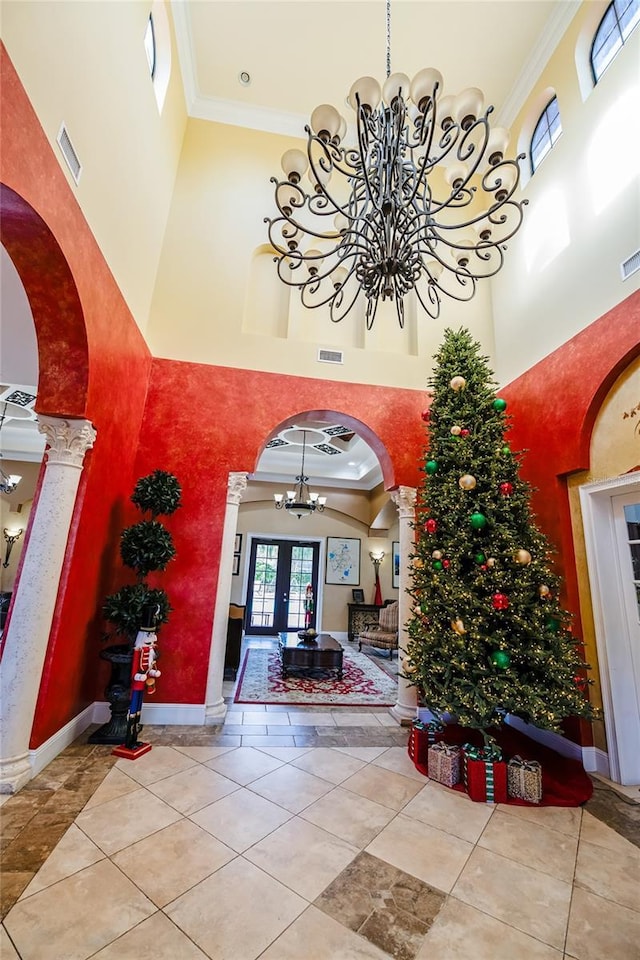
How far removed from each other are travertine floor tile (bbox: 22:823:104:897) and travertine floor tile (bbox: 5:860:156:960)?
0.15 feet

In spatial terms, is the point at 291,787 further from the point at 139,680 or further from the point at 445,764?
the point at 139,680

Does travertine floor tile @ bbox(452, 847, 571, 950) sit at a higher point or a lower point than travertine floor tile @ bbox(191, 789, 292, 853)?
higher

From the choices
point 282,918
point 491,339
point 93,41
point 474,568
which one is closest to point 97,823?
point 282,918

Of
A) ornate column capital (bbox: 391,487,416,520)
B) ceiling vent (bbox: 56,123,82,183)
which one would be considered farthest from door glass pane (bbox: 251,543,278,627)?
ceiling vent (bbox: 56,123,82,183)

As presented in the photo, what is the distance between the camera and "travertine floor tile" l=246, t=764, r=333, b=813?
262 cm

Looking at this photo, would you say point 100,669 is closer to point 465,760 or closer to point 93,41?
point 465,760

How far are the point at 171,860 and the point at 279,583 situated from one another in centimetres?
797

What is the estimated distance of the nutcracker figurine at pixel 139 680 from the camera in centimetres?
315

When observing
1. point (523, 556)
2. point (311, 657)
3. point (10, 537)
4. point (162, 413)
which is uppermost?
point (162, 413)

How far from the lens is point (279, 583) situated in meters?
9.96

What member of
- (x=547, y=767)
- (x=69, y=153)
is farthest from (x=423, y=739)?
(x=69, y=153)

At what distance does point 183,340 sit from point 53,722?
3823mm

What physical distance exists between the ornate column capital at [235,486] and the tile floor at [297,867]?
7.56 ft

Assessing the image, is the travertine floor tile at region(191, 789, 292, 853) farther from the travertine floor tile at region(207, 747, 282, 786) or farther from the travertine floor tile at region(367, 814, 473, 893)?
the travertine floor tile at region(367, 814, 473, 893)
